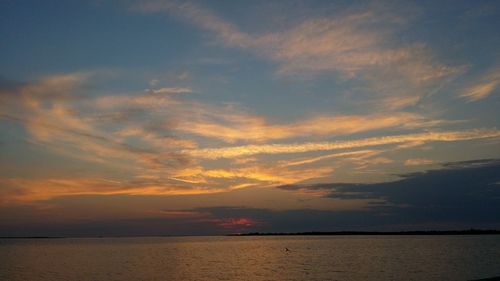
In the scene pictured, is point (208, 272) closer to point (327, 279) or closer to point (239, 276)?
point (239, 276)

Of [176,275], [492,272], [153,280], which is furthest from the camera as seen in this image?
[176,275]

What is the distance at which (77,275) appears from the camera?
2485 inches

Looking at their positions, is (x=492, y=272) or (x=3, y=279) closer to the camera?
(x=492, y=272)

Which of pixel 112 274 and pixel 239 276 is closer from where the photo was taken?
pixel 239 276

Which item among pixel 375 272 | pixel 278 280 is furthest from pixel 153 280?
pixel 375 272

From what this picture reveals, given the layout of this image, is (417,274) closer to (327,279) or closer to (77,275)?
(327,279)

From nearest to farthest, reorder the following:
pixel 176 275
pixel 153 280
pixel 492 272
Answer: pixel 492 272, pixel 153 280, pixel 176 275

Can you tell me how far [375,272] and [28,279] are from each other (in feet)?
143

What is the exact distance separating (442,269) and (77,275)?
156ft

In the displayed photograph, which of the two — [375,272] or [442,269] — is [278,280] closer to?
[375,272]

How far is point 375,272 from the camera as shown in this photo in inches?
2274

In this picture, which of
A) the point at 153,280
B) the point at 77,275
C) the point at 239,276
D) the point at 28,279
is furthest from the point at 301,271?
the point at 28,279

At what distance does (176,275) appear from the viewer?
201 ft

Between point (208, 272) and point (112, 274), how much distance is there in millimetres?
13003
